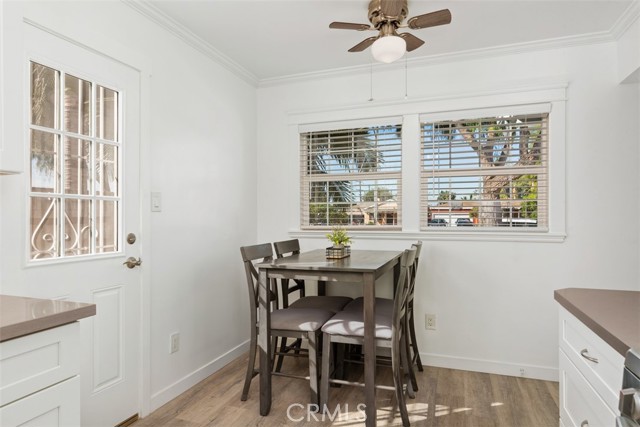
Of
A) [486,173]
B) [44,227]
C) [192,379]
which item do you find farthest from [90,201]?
[486,173]

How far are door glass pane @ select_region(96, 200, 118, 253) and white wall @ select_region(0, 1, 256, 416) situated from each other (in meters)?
0.19

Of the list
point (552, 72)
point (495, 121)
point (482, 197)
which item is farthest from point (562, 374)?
point (552, 72)

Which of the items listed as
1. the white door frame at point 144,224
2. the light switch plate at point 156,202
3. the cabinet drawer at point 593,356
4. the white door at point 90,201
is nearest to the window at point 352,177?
the light switch plate at point 156,202

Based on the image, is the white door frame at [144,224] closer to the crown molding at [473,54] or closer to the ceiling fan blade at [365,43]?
the ceiling fan blade at [365,43]

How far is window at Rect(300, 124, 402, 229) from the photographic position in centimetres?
336

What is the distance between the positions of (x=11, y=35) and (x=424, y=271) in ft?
9.49

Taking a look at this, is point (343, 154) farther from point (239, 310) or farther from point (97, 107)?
point (97, 107)

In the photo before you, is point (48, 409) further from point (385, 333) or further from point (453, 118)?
point (453, 118)

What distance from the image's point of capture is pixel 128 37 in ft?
7.47

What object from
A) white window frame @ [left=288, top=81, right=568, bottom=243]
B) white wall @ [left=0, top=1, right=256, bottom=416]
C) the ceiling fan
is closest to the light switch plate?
white wall @ [left=0, top=1, right=256, bottom=416]

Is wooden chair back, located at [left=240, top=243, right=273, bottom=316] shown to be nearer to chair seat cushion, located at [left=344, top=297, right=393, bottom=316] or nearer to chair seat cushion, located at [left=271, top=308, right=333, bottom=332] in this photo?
chair seat cushion, located at [left=271, top=308, right=333, bottom=332]

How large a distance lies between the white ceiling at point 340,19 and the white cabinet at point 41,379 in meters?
2.06

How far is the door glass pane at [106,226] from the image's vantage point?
2113 mm

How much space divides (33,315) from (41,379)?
181 mm
